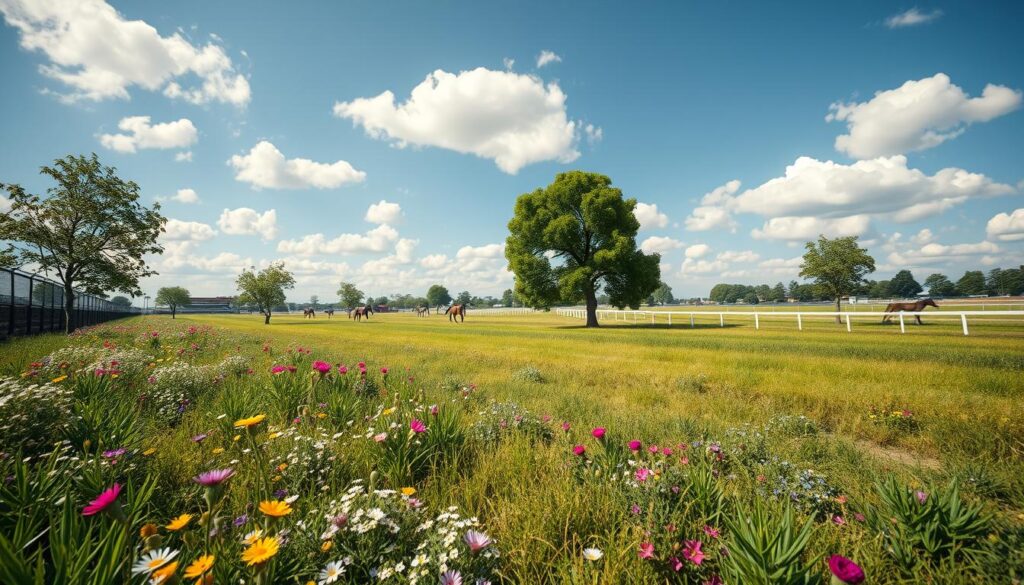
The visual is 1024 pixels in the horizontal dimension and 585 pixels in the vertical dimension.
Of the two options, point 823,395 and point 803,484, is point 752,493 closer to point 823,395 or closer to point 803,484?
point 803,484

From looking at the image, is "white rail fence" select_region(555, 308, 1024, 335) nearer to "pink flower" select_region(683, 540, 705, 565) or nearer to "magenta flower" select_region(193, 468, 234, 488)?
"pink flower" select_region(683, 540, 705, 565)

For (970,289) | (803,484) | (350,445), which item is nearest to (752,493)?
(803,484)

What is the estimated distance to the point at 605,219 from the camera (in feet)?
91.6

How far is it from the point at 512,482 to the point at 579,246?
90.4ft

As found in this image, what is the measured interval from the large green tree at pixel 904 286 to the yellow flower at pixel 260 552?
634ft

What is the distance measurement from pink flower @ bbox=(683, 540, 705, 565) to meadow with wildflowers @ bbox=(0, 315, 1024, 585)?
0.04 feet

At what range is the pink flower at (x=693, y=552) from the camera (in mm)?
1923

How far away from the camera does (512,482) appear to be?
301 cm

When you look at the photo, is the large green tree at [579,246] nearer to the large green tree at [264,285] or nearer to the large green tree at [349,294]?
the large green tree at [264,285]

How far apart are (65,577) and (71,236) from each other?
94.0ft

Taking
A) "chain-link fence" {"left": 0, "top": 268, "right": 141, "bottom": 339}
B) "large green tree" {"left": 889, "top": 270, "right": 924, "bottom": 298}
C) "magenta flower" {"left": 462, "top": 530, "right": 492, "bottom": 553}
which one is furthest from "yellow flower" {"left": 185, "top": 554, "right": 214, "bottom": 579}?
"large green tree" {"left": 889, "top": 270, "right": 924, "bottom": 298}

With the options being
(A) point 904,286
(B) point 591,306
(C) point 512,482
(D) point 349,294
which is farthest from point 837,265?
(A) point 904,286

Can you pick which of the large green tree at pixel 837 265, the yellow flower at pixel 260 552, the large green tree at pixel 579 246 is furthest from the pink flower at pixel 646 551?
the large green tree at pixel 837 265

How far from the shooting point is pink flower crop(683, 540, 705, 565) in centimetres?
192
